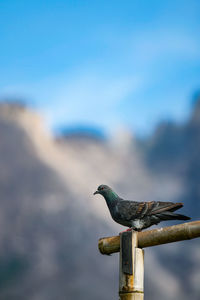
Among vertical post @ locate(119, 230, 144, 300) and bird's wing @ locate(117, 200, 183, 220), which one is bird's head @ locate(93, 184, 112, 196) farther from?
vertical post @ locate(119, 230, 144, 300)

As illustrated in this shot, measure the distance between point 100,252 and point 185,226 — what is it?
190 cm

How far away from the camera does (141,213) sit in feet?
26.7

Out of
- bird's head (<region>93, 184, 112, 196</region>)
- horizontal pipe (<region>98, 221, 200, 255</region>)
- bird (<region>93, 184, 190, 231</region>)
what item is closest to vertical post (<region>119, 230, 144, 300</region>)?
horizontal pipe (<region>98, 221, 200, 255</region>)

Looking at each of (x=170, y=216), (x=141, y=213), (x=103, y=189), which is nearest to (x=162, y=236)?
(x=170, y=216)

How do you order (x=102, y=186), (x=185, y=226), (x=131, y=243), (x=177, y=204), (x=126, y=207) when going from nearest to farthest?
(x=185, y=226)
(x=131, y=243)
(x=177, y=204)
(x=126, y=207)
(x=102, y=186)

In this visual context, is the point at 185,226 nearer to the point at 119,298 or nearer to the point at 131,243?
the point at 131,243

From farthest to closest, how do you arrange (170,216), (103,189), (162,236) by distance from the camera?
(103,189)
(170,216)
(162,236)

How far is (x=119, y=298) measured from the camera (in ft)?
22.8

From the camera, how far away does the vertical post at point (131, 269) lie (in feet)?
22.5

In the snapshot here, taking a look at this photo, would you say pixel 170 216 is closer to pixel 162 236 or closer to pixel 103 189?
pixel 162 236

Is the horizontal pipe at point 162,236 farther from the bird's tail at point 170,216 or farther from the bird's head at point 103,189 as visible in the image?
the bird's head at point 103,189

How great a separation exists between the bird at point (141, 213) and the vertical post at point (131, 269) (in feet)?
2.68

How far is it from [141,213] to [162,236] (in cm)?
124

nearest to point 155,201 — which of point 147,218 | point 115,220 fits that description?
point 147,218
